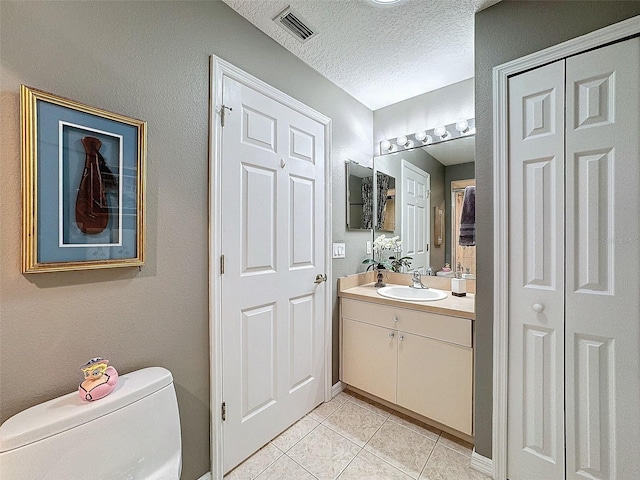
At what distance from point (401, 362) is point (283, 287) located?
971 mm

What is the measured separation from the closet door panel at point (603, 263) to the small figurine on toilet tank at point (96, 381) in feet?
6.34

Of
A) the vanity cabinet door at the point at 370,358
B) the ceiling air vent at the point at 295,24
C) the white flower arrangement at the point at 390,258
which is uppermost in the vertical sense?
the ceiling air vent at the point at 295,24

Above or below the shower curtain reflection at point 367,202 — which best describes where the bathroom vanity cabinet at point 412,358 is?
below

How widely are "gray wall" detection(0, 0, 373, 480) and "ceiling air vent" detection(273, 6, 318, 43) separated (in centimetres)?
17

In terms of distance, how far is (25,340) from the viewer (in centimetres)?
91

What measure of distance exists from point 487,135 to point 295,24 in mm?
1267

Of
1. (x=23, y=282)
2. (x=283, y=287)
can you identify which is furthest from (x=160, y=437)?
(x=283, y=287)

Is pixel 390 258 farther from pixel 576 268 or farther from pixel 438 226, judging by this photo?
pixel 576 268

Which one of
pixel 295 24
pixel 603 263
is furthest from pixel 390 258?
pixel 295 24

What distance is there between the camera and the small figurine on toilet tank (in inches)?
36.3

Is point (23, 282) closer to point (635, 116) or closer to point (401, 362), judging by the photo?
point (401, 362)

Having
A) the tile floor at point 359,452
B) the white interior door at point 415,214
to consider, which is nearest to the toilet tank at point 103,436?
the tile floor at point 359,452

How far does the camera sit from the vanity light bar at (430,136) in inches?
83.6

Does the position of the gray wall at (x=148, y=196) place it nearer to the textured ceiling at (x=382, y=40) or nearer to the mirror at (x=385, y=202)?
the textured ceiling at (x=382, y=40)
